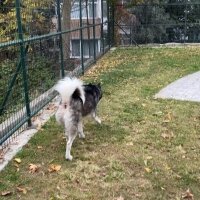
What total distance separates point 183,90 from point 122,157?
4.38 m

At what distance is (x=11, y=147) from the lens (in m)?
5.91

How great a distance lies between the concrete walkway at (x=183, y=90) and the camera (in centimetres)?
890

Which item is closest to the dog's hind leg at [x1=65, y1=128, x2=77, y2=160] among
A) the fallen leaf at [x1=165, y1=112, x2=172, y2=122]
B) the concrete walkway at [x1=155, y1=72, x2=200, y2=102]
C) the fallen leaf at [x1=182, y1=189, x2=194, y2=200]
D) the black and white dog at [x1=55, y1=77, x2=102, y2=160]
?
the black and white dog at [x1=55, y1=77, x2=102, y2=160]

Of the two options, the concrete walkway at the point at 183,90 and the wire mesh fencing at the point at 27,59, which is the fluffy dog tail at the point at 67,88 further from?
the concrete walkway at the point at 183,90

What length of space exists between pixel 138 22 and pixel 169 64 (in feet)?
19.3

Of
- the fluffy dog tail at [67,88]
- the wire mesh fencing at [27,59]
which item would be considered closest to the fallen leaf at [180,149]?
the fluffy dog tail at [67,88]

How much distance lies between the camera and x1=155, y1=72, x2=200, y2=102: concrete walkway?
29.2 ft

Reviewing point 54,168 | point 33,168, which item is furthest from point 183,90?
point 33,168

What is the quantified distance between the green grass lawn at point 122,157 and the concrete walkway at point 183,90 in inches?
15.4

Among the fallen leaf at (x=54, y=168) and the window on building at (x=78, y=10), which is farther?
the window on building at (x=78, y=10)

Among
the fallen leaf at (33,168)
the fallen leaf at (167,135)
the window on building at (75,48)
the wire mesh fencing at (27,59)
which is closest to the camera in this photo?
the fallen leaf at (33,168)

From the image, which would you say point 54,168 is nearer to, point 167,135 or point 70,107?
point 70,107

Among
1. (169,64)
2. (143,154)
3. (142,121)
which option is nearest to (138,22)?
(169,64)

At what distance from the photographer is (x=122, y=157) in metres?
Result: 5.56
